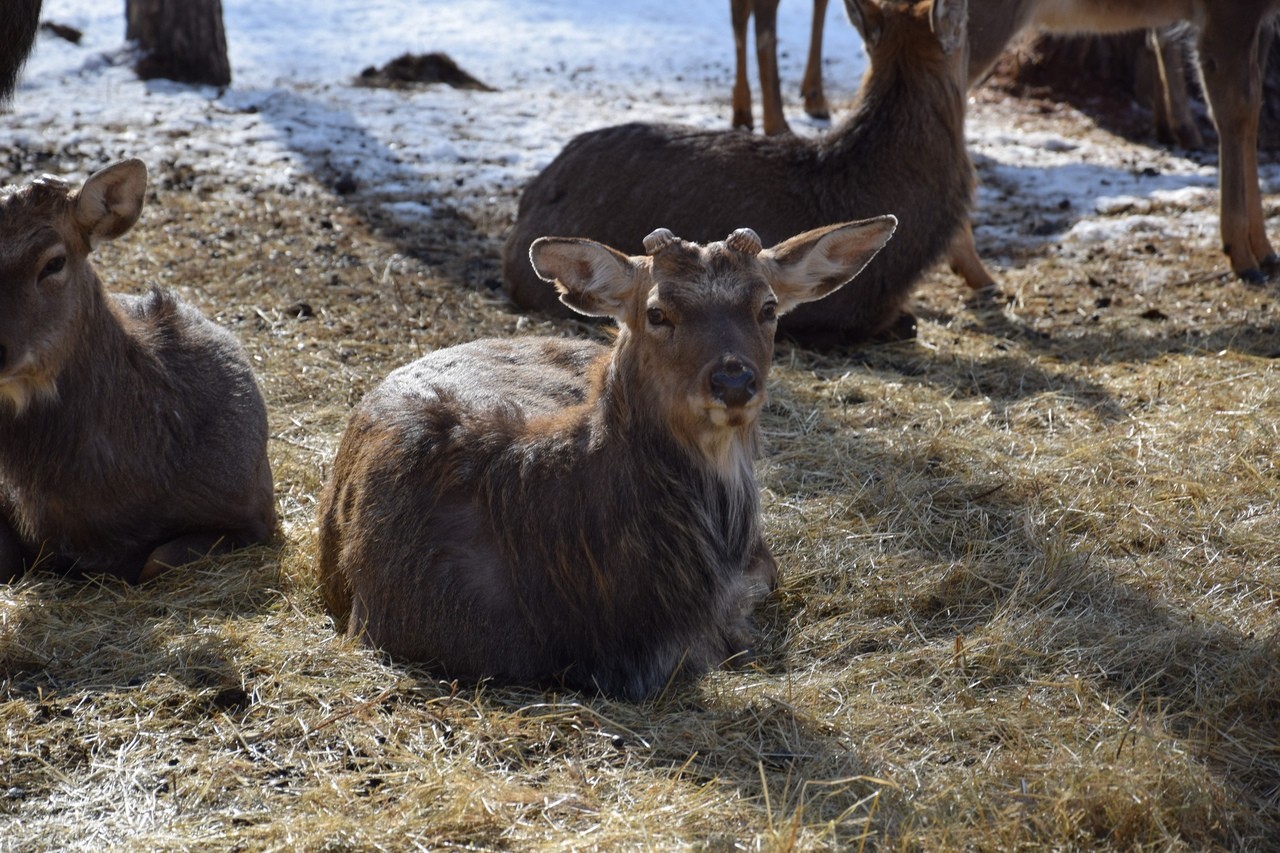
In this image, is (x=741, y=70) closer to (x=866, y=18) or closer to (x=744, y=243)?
(x=866, y=18)

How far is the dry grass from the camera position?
3494 millimetres

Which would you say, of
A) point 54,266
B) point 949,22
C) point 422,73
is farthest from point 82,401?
point 422,73

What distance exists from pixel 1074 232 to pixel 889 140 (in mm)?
2253

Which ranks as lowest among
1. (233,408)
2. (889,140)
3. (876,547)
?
(876,547)

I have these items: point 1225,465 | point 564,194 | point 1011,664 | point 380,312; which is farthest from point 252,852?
point 564,194

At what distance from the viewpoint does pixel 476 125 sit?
12.6m

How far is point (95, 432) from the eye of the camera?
5195 mm

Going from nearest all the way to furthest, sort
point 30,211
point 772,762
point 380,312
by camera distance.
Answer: point 772,762, point 30,211, point 380,312

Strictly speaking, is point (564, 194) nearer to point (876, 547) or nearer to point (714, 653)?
point (876, 547)

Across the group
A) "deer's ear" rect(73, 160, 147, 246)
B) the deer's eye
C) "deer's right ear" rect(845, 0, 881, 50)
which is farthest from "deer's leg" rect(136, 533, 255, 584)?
"deer's right ear" rect(845, 0, 881, 50)

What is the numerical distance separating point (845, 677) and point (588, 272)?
5.20 feet

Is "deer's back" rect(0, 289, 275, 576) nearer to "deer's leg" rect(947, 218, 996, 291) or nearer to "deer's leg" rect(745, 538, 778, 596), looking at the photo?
"deer's leg" rect(745, 538, 778, 596)

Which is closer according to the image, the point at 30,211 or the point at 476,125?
the point at 30,211

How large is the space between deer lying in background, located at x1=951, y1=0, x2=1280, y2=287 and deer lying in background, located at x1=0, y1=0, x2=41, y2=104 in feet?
17.5
